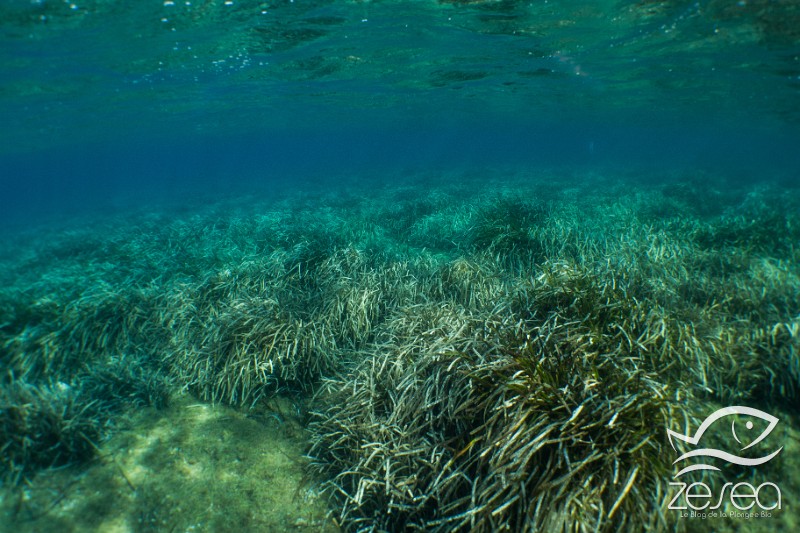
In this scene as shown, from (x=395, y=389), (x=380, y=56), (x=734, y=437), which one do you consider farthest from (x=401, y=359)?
(x=380, y=56)

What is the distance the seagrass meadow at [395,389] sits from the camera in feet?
10.3

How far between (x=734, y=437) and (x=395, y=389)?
12.2 feet

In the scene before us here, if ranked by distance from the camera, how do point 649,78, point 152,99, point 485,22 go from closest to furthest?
point 485,22, point 649,78, point 152,99

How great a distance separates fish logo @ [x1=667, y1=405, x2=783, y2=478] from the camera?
3.26 metres

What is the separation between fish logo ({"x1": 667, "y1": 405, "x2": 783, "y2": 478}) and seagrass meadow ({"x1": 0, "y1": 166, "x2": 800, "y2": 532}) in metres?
0.10

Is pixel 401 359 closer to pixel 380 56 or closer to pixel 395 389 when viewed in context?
pixel 395 389

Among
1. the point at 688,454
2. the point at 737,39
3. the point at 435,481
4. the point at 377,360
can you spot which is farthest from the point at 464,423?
the point at 737,39

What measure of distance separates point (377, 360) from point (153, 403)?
12.0 ft

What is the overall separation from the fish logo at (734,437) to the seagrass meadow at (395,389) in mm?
103

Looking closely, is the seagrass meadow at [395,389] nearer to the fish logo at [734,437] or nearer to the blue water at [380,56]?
the fish logo at [734,437]

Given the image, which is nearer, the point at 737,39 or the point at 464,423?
the point at 464,423

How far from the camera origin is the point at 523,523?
9.75 ft

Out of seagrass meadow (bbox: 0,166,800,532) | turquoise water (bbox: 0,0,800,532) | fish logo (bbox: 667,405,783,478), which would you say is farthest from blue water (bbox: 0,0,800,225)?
fish logo (bbox: 667,405,783,478)

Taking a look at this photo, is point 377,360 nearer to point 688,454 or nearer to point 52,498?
point 688,454
